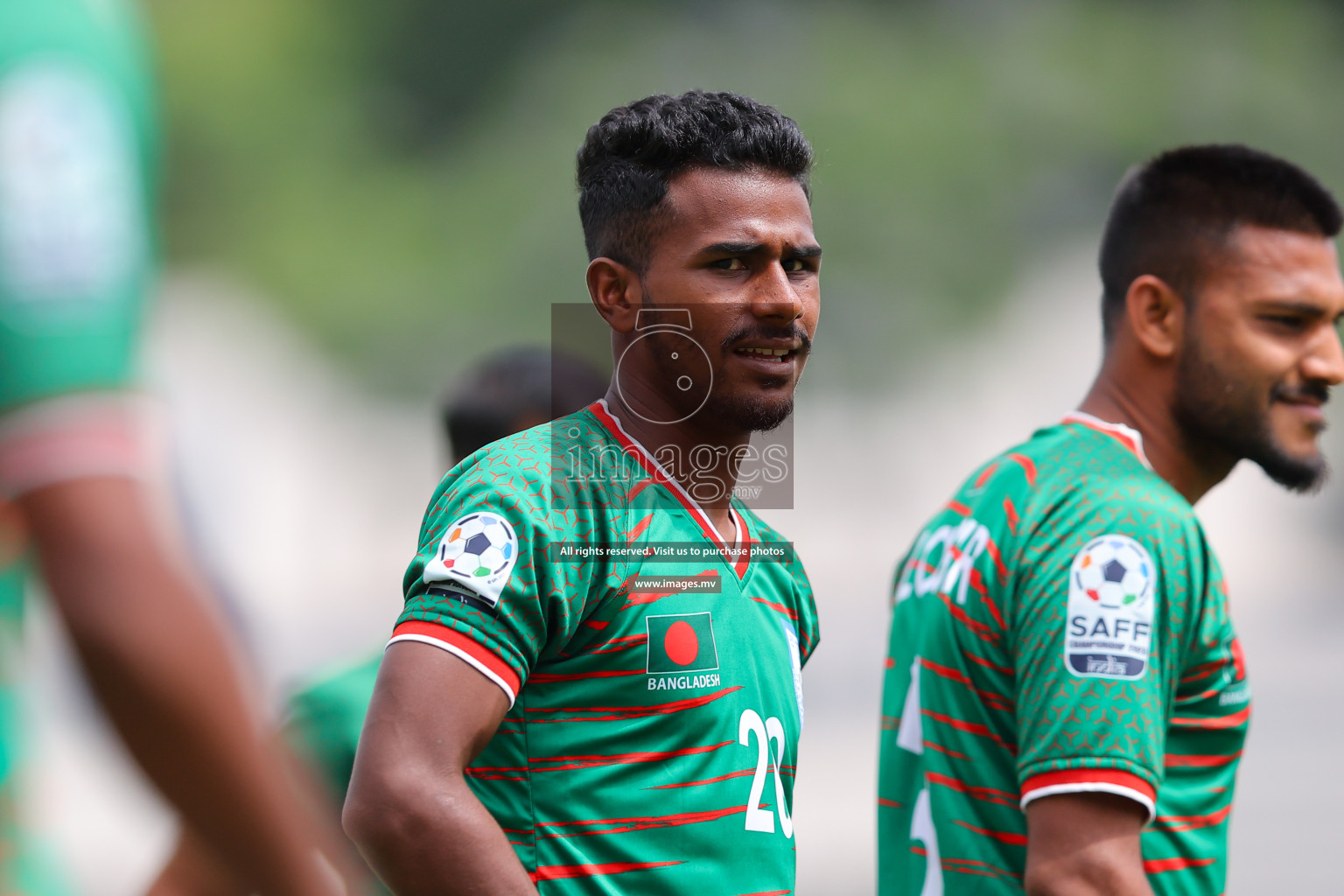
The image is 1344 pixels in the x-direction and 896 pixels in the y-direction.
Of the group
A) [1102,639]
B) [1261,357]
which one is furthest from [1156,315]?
[1102,639]

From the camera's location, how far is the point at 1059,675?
9.84 feet

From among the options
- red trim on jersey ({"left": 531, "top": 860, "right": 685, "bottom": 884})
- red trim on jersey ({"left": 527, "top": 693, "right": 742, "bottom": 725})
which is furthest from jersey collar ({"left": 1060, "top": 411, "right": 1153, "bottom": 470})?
red trim on jersey ({"left": 531, "top": 860, "right": 685, "bottom": 884})

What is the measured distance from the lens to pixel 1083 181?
2361 cm

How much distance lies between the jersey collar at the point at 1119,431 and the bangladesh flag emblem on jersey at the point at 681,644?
4.37 ft

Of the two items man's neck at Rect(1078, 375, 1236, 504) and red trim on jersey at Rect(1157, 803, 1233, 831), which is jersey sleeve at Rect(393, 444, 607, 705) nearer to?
red trim on jersey at Rect(1157, 803, 1233, 831)

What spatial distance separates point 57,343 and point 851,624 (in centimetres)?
1896

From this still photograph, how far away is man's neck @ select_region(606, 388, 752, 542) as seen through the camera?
9.32 ft

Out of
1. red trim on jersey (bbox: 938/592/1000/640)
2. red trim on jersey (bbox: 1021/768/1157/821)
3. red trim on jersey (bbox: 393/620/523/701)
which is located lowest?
red trim on jersey (bbox: 1021/768/1157/821)

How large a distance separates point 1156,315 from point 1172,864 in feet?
4.51

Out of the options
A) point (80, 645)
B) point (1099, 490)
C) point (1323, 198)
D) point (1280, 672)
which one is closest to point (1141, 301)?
point (1323, 198)

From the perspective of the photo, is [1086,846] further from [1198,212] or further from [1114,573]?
[1198,212]

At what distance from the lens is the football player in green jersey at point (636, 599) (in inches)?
89.9

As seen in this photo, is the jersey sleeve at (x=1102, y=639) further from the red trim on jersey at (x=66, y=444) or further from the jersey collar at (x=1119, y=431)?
the red trim on jersey at (x=66, y=444)

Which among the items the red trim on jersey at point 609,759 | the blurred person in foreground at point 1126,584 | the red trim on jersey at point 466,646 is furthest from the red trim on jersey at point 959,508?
the red trim on jersey at point 466,646
